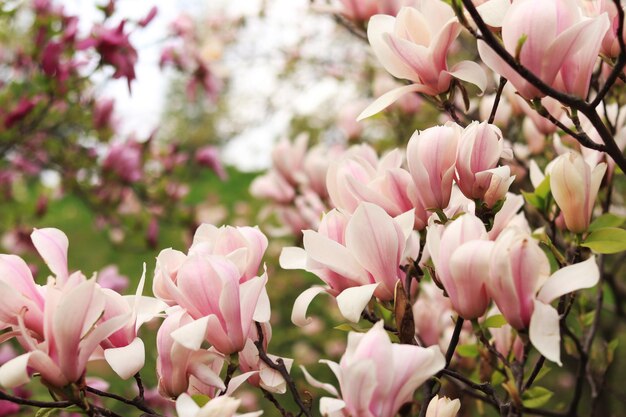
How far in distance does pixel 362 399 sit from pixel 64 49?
1.99 m

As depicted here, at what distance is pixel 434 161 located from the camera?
93cm

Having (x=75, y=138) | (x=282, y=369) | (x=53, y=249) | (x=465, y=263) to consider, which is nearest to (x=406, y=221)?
(x=465, y=263)

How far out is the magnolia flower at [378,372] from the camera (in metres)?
0.70

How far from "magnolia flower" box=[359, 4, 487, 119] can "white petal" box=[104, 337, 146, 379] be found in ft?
1.50

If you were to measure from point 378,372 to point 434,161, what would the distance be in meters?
0.34

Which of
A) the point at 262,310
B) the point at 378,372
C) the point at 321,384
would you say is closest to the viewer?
the point at 378,372

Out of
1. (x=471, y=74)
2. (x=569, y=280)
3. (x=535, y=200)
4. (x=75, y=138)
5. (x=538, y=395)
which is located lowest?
(x=75, y=138)

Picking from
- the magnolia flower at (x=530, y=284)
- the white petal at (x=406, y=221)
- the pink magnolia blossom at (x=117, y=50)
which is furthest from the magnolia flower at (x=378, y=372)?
the pink magnolia blossom at (x=117, y=50)

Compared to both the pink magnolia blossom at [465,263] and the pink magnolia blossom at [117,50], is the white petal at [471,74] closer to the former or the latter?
Result: the pink magnolia blossom at [465,263]

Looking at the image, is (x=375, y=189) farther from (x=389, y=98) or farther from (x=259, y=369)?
(x=259, y=369)

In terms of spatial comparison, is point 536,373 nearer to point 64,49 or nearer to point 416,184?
point 416,184

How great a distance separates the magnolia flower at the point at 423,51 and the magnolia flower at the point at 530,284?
0.31 m

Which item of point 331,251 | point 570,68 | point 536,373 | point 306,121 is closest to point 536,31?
point 570,68

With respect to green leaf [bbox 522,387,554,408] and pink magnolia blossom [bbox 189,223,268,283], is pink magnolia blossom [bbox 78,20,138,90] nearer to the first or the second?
pink magnolia blossom [bbox 189,223,268,283]
